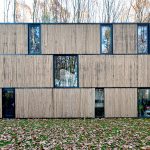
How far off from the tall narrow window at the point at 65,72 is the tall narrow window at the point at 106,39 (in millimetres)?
2001

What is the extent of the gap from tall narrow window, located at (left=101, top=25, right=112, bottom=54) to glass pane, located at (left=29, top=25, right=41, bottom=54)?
3.97 m


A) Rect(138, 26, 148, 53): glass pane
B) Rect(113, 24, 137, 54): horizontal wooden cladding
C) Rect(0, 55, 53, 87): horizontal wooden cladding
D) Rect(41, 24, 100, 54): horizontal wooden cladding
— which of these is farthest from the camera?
Rect(138, 26, 148, 53): glass pane

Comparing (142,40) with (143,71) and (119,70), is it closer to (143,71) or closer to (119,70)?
(143,71)

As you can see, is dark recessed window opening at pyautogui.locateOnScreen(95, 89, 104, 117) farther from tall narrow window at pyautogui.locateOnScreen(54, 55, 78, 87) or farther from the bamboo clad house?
tall narrow window at pyautogui.locateOnScreen(54, 55, 78, 87)

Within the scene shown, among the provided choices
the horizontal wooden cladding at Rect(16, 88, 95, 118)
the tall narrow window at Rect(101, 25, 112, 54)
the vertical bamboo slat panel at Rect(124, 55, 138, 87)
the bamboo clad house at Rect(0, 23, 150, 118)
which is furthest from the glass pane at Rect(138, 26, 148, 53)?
the horizontal wooden cladding at Rect(16, 88, 95, 118)

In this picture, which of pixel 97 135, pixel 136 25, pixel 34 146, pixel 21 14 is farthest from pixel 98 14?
pixel 34 146

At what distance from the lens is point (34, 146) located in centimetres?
977

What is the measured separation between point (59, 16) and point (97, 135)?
2363 cm

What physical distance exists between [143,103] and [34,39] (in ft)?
25.8

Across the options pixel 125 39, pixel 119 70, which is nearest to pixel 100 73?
pixel 119 70

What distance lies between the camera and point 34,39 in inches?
797

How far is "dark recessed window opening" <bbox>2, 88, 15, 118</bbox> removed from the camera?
65.8 ft

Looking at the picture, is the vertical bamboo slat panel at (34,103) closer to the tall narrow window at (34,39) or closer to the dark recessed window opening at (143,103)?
the tall narrow window at (34,39)

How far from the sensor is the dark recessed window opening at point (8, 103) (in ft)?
65.8
